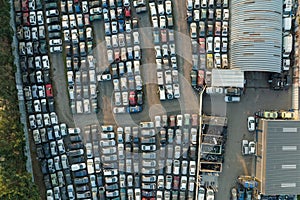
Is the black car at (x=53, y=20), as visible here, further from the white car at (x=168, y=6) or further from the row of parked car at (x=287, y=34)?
the row of parked car at (x=287, y=34)

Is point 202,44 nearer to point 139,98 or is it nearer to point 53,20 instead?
point 139,98

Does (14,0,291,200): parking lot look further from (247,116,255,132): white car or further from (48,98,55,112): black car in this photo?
(247,116,255,132): white car

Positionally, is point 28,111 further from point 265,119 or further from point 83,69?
point 265,119

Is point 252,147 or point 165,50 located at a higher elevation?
point 165,50

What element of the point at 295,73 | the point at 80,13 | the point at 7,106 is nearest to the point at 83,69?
the point at 80,13

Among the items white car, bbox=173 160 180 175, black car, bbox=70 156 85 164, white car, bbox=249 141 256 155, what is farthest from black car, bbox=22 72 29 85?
white car, bbox=249 141 256 155

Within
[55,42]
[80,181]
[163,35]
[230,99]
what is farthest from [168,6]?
[80,181]
